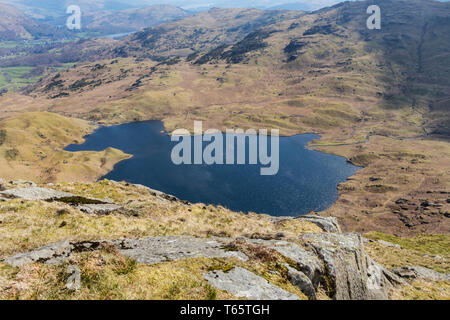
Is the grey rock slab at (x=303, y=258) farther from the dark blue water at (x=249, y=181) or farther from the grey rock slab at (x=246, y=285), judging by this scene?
the dark blue water at (x=249, y=181)

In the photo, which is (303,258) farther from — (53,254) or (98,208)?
(98,208)

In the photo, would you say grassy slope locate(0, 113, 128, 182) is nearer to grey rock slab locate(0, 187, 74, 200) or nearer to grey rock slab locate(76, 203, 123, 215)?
grey rock slab locate(0, 187, 74, 200)

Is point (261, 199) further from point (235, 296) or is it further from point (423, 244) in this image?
point (235, 296)

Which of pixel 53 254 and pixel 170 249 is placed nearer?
pixel 53 254

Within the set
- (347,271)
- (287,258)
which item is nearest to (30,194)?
(287,258)

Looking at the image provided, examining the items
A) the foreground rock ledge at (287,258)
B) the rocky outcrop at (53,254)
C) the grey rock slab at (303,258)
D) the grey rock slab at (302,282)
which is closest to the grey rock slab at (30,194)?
the rocky outcrop at (53,254)

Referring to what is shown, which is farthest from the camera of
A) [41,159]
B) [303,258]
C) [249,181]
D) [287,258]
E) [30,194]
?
[41,159]
